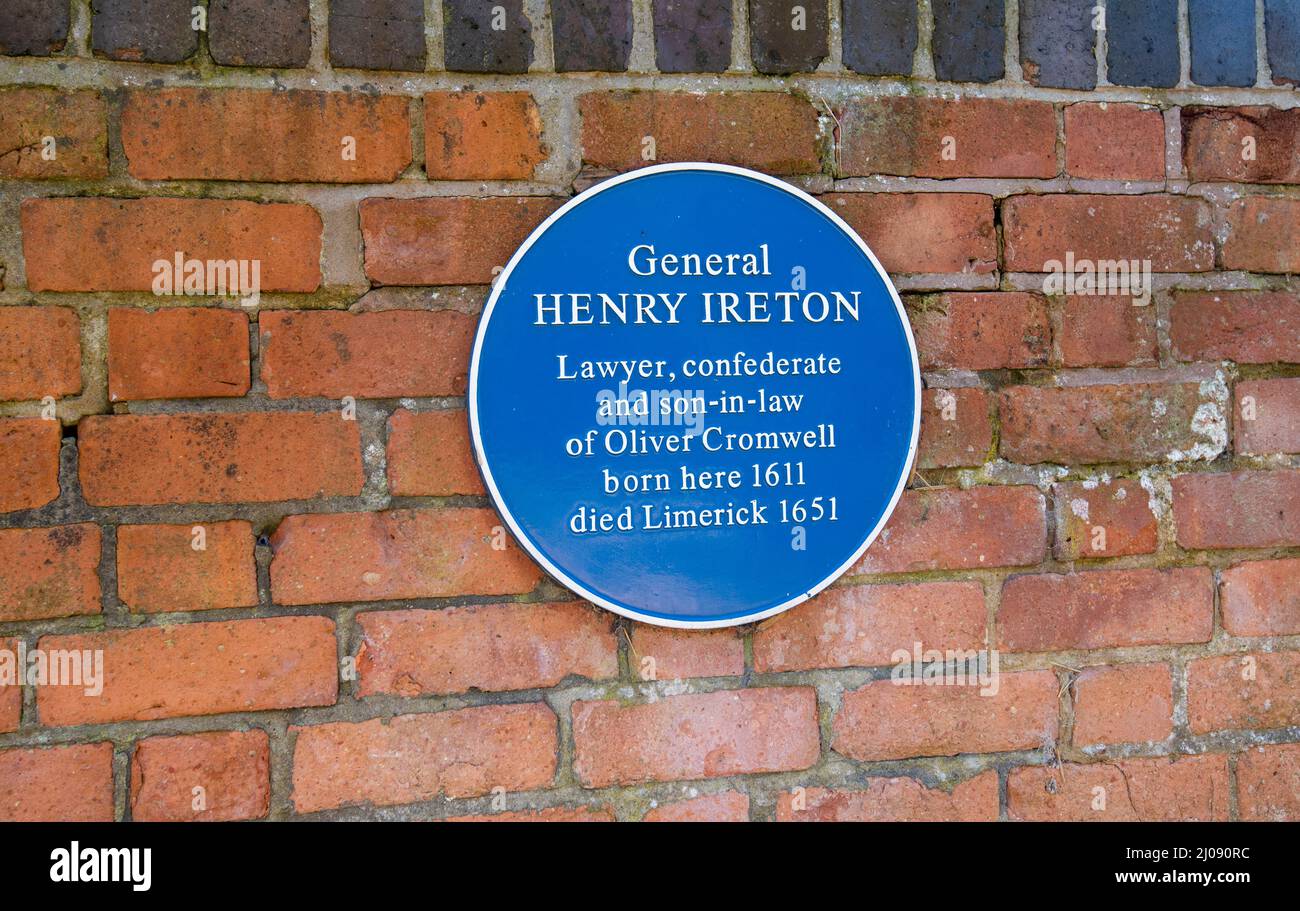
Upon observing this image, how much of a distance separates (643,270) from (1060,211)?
627 millimetres

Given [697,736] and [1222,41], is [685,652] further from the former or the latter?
[1222,41]

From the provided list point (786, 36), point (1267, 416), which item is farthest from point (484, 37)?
point (1267, 416)

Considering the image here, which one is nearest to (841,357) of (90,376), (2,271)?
(90,376)

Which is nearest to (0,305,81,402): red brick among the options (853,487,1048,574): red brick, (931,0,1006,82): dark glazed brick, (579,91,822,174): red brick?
(579,91,822,174): red brick

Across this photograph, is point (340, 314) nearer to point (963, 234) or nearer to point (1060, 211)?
point (963, 234)

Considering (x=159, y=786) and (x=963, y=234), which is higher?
(x=963, y=234)

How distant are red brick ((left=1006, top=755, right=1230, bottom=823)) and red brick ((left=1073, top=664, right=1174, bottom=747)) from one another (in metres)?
0.04

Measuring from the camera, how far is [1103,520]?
1360 mm

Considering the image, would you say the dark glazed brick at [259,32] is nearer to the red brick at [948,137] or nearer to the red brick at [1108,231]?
the red brick at [948,137]

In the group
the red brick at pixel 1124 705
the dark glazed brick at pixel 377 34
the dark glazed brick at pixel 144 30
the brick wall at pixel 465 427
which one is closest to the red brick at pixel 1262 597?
the brick wall at pixel 465 427

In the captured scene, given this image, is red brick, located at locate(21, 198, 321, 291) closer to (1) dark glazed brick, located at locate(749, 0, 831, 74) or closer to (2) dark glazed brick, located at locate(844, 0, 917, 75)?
(1) dark glazed brick, located at locate(749, 0, 831, 74)

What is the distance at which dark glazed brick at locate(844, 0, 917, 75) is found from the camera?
1293 millimetres

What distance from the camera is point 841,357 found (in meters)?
1.27

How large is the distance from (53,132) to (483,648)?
2.76 ft
